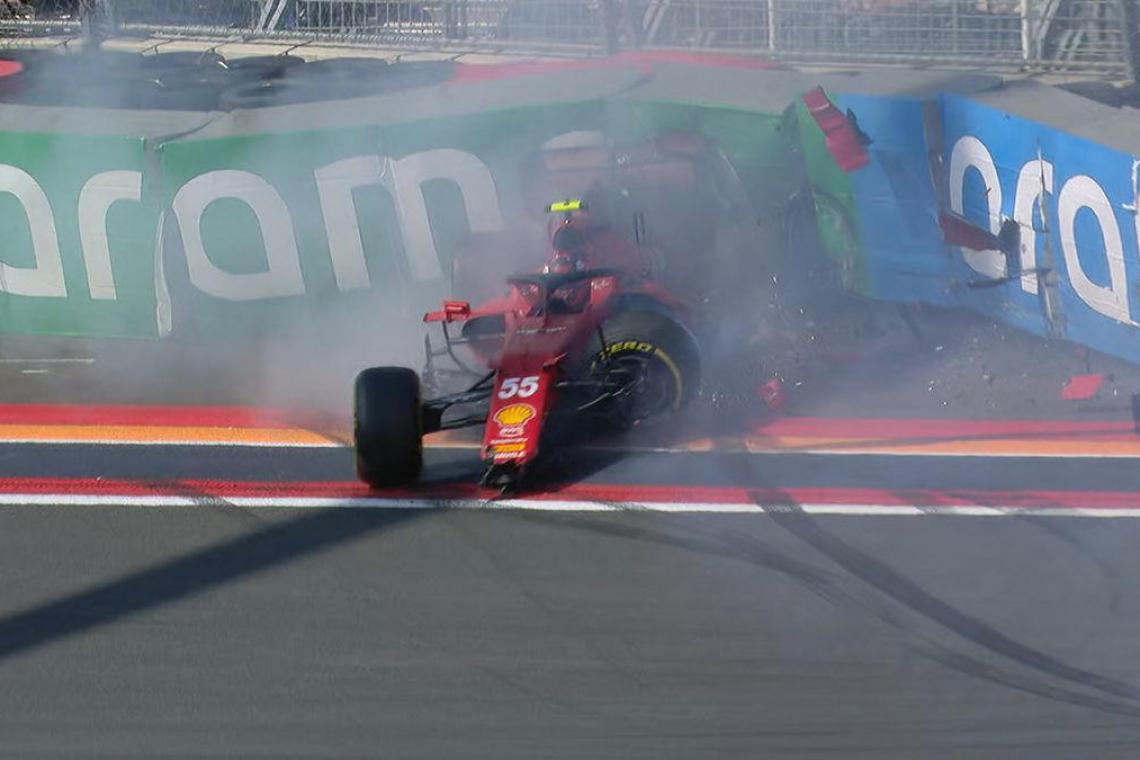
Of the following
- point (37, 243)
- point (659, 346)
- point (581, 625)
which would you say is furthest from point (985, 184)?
point (37, 243)

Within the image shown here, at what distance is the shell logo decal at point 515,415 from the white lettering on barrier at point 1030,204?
361 cm

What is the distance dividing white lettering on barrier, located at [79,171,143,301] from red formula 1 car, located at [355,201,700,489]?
9.80 ft

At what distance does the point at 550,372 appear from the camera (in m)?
8.90

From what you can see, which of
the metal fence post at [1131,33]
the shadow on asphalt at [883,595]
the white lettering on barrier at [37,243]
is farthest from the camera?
the white lettering on barrier at [37,243]

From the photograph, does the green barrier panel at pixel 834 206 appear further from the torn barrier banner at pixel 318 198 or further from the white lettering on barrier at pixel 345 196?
the white lettering on barrier at pixel 345 196

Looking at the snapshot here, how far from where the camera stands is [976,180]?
35.2 feet

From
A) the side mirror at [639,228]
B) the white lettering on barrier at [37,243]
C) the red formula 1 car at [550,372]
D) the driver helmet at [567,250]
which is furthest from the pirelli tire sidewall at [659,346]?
the white lettering on barrier at [37,243]

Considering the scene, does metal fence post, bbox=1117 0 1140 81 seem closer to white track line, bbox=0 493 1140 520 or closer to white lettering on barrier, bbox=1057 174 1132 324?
white lettering on barrier, bbox=1057 174 1132 324

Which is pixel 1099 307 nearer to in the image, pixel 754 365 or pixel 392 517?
pixel 754 365

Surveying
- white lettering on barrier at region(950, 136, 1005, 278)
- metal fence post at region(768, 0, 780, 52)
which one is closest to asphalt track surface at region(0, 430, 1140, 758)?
white lettering on barrier at region(950, 136, 1005, 278)

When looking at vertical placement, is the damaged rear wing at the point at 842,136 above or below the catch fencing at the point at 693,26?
below

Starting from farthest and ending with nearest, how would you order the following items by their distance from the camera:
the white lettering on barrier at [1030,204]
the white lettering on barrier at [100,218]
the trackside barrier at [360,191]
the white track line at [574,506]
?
the white lettering on barrier at [100,218] → the trackside barrier at [360,191] → the white lettering on barrier at [1030,204] → the white track line at [574,506]

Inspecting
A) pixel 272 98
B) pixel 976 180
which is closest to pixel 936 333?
pixel 976 180

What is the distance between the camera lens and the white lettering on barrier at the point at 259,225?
11367 millimetres
